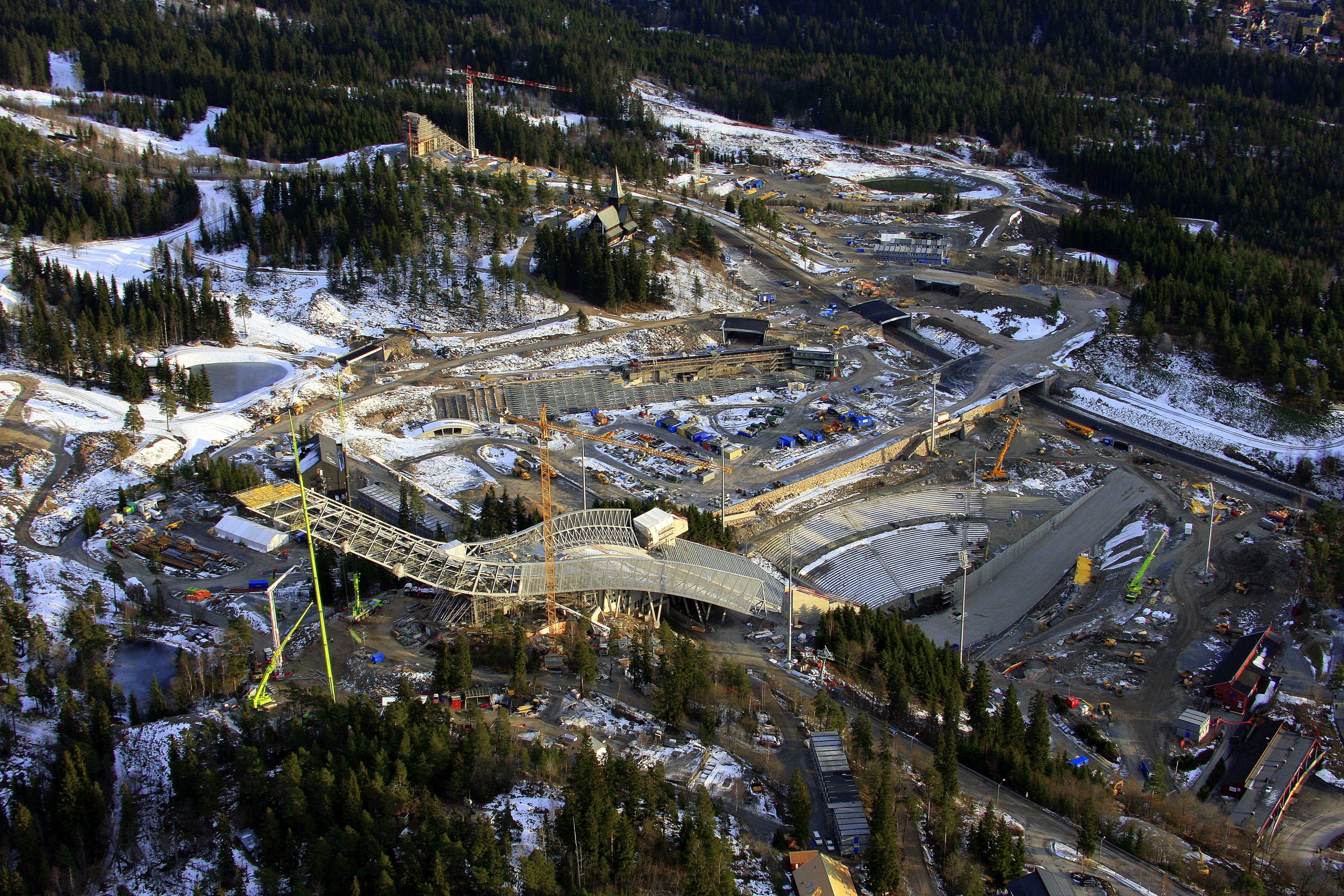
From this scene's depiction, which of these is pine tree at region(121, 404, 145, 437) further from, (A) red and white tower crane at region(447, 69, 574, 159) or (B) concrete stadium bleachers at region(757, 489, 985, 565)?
(A) red and white tower crane at region(447, 69, 574, 159)

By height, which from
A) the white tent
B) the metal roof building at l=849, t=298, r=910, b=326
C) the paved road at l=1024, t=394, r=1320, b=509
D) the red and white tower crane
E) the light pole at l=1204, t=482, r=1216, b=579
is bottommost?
the light pole at l=1204, t=482, r=1216, b=579

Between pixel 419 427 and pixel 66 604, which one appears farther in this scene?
pixel 419 427

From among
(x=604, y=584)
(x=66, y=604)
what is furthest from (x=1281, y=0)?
(x=66, y=604)

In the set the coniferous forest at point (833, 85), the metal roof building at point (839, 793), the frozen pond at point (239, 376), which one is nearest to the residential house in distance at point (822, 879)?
the metal roof building at point (839, 793)

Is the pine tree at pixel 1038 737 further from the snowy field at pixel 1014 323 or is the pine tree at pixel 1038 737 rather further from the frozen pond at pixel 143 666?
the snowy field at pixel 1014 323

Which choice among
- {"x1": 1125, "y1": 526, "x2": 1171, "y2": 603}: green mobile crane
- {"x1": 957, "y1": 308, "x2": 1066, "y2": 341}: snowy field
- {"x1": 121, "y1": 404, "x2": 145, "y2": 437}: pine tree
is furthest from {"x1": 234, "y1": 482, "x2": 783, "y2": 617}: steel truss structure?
{"x1": 957, "y1": 308, "x2": 1066, "y2": 341}: snowy field

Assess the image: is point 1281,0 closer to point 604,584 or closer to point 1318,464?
point 1318,464
